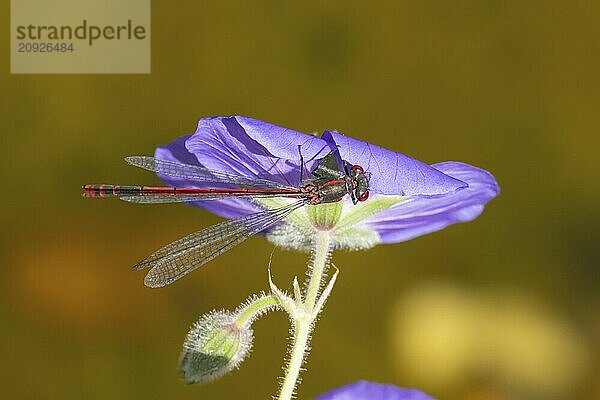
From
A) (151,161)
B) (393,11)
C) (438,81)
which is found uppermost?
(393,11)

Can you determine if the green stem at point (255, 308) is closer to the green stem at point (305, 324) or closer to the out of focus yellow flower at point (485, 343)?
the green stem at point (305, 324)

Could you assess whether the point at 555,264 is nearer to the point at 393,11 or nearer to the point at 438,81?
the point at 438,81

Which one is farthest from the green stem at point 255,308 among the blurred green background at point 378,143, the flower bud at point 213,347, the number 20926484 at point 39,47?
the blurred green background at point 378,143

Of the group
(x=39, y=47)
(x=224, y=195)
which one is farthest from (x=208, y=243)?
(x=39, y=47)

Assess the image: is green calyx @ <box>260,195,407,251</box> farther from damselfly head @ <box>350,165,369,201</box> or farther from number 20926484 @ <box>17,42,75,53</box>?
number 20926484 @ <box>17,42,75,53</box>

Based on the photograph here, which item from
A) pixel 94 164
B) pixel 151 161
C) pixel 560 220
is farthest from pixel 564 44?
pixel 151 161
